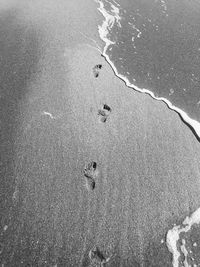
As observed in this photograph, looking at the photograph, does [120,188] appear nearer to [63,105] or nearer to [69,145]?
[69,145]

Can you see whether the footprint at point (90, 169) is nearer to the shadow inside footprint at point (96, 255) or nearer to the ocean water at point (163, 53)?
the shadow inside footprint at point (96, 255)

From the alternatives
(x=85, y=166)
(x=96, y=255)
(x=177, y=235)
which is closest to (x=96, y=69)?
(x=85, y=166)

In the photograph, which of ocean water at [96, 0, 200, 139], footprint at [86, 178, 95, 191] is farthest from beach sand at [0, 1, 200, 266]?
ocean water at [96, 0, 200, 139]

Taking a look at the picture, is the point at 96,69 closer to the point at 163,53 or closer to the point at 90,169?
the point at 163,53

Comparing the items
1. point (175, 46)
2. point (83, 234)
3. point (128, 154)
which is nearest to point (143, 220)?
point (83, 234)

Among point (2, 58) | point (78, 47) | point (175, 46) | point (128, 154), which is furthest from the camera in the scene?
point (175, 46)

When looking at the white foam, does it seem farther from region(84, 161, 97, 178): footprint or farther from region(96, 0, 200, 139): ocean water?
region(96, 0, 200, 139): ocean water
